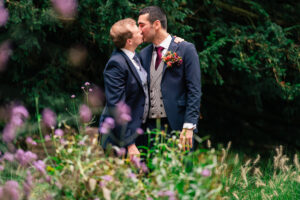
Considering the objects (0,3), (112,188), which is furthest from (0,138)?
(112,188)

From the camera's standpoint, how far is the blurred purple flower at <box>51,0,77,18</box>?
5033 mm

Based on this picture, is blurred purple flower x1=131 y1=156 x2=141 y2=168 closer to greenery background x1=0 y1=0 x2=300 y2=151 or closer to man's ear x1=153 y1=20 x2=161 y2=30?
man's ear x1=153 y1=20 x2=161 y2=30

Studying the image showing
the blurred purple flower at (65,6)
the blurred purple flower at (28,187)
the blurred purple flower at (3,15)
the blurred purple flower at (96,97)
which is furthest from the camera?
the blurred purple flower at (96,97)

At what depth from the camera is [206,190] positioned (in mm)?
2438

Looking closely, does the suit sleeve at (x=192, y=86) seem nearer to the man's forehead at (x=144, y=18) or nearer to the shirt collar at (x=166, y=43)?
the shirt collar at (x=166, y=43)

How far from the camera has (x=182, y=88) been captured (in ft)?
12.3

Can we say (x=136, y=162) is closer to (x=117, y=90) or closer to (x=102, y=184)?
(x=102, y=184)

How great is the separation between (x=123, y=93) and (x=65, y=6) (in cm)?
215

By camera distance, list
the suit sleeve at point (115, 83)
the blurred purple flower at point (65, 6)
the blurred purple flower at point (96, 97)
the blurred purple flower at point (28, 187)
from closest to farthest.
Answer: the blurred purple flower at point (28, 187) → the suit sleeve at point (115, 83) → the blurred purple flower at point (65, 6) → the blurred purple flower at point (96, 97)

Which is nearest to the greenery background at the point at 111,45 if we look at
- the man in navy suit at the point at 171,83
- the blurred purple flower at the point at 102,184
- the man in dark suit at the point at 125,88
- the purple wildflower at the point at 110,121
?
the man in navy suit at the point at 171,83

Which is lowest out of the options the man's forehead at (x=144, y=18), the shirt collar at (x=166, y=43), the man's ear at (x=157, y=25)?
the shirt collar at (x=166, y=43)

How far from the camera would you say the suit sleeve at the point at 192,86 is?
3.58 m

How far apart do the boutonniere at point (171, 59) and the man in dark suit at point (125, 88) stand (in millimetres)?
253

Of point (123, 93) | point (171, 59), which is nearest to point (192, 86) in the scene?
point (171, 59)
